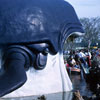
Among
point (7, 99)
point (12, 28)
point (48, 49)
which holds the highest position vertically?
point (12, 28)

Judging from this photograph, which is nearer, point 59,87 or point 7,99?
point 7,99

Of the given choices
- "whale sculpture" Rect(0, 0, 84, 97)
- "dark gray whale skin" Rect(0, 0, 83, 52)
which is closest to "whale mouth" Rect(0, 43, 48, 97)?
"whale sculpture" Rect(0, 0, 84, 97)

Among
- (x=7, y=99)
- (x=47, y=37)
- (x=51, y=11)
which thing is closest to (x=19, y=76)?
(x=7, y=99)

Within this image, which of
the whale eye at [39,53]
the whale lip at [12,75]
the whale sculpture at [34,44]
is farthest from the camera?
the whale eye at [39,53]

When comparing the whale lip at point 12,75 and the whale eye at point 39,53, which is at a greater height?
the whale eye at point 39,53

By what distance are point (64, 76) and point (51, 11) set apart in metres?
2.28

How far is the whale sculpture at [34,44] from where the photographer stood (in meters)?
10.2

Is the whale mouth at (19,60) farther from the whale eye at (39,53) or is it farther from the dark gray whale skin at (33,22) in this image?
the dark gray whale skin at (33,22)

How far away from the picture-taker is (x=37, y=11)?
10.8m

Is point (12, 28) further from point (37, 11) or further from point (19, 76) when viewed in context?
point (19, 76)

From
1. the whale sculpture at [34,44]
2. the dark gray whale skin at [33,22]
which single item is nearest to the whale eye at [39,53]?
the whale sculpture at [34,44]

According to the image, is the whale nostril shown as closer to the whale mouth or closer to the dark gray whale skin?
the whale mouth

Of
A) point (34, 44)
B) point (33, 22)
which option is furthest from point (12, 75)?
point (33, 22)

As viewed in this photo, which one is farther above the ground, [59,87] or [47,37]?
[47,37]
